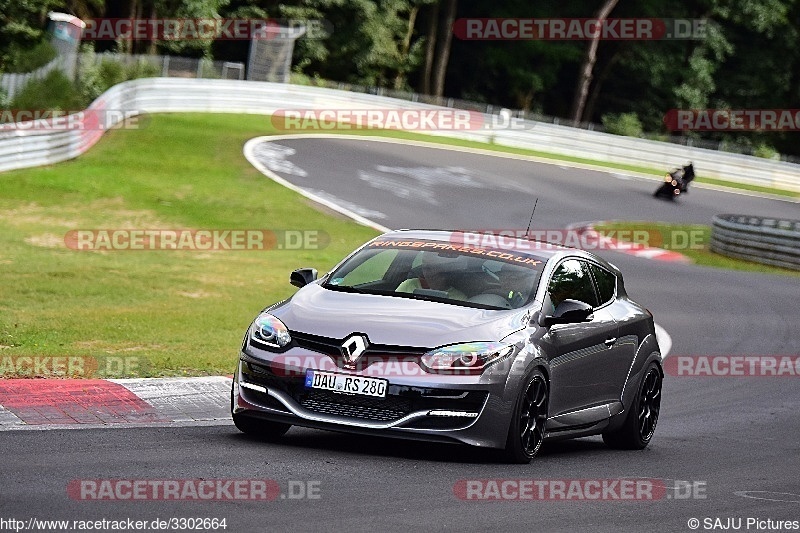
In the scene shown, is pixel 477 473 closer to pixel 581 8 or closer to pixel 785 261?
pixel 785 261

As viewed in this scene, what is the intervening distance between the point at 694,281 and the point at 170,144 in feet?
50.8

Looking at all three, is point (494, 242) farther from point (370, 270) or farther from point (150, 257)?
point (150, 257)

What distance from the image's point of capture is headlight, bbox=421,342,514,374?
27.4 ft

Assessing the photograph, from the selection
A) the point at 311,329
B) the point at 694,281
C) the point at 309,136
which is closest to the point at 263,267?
Result: the point at 694,281

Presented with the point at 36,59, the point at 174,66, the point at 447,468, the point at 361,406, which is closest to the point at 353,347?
the point at 361,406

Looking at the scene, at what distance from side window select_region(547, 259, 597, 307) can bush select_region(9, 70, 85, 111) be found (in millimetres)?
25855

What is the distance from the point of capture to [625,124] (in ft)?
206

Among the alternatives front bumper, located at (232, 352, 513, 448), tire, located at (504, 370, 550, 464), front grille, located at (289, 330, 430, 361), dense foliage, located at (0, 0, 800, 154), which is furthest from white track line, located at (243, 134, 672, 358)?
dense foliage, located at (0, 0, 800, 154)

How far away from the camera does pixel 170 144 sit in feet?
114

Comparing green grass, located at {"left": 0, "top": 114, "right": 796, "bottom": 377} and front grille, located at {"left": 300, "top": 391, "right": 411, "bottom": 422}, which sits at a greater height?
front grille, located at {"left": 300, "top": 391, "right": 411, "bottom": 422}

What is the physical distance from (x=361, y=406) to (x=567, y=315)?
162 cm

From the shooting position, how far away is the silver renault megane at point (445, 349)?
8.36 meters

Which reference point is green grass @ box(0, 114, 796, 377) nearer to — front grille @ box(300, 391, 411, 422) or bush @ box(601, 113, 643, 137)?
front grille @ box(300, 391, 411, 422)

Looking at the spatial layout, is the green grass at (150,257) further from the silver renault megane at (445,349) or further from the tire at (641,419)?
the tire at (641,419)
